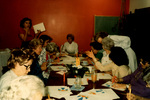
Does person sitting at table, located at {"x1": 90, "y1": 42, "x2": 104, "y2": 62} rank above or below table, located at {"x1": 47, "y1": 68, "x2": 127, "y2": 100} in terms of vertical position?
above

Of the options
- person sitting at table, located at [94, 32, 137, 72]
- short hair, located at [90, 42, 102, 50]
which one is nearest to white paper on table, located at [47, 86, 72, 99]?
person sitting at table, located at [94, 32, 137, 72]

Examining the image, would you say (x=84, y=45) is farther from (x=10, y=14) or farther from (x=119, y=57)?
(x=119, y=57)

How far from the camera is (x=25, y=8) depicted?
505 cm

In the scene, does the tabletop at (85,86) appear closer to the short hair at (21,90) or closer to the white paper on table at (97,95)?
the white paper on table at (97,95)

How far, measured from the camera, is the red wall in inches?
199

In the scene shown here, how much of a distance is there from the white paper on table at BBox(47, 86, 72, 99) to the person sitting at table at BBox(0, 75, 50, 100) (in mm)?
813

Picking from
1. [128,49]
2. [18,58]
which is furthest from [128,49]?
[18,58]

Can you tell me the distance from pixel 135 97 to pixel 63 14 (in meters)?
4.15

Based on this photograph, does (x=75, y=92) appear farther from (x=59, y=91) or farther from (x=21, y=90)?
(x=21, y=90)

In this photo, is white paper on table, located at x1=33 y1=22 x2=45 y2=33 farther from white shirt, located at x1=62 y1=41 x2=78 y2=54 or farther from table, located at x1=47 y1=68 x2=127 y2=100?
table, located at x1=47 y1=68 x2=127 y2=100

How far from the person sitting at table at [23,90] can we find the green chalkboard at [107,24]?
465cm

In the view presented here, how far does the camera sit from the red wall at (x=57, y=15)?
505 centimetres

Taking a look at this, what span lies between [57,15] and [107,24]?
1823 millimetres

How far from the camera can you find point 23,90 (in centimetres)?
84
